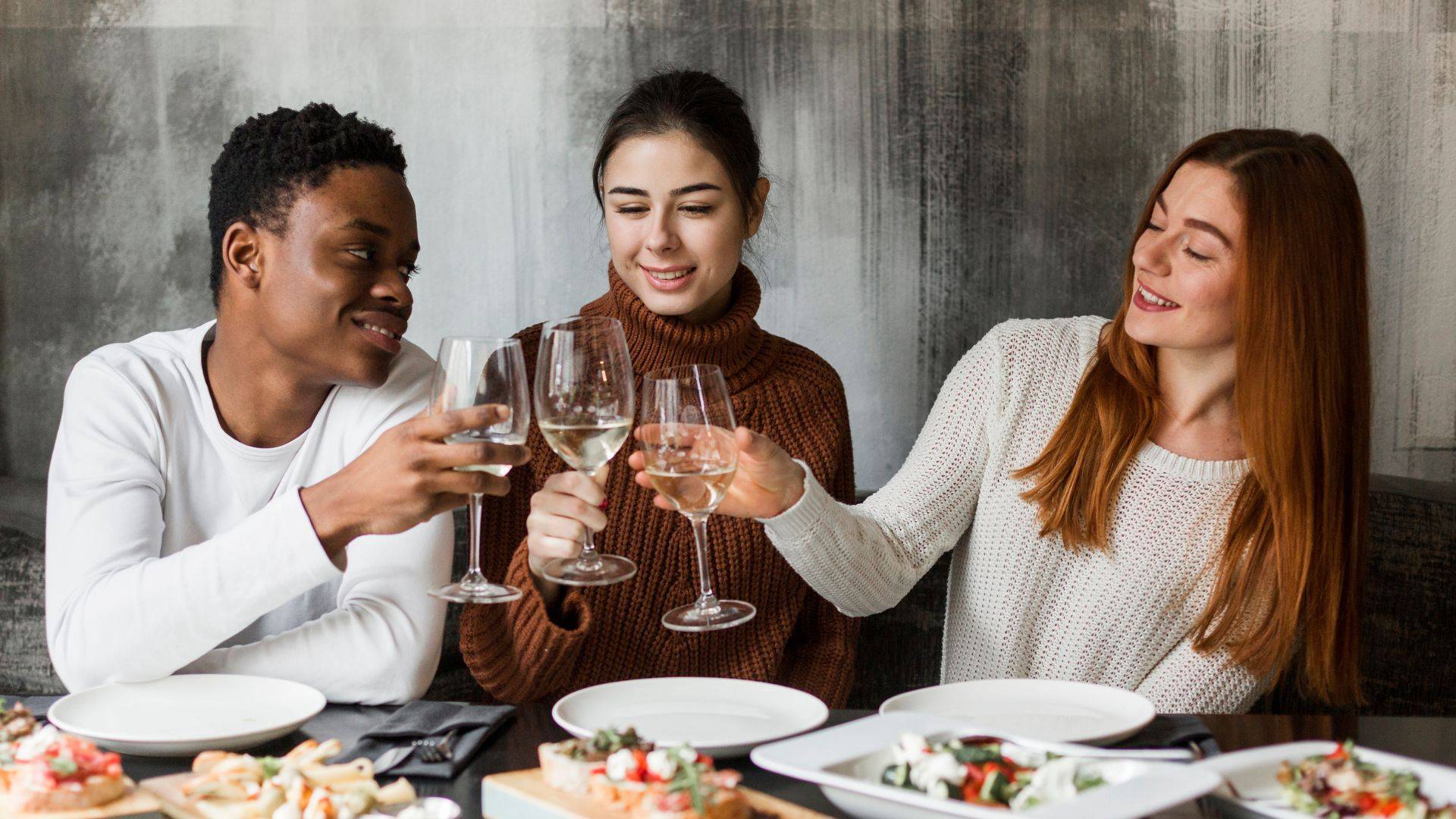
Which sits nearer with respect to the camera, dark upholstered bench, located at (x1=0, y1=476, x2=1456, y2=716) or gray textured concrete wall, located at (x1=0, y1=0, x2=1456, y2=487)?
dark upholstered bench, located at (x1=0, y1=476, x2=1456, y2=716)

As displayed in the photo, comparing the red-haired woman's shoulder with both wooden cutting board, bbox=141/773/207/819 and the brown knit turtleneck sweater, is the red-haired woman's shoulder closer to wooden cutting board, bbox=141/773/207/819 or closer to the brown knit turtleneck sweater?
the brown knit turtleneck sweater

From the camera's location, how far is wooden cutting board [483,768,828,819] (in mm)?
1016

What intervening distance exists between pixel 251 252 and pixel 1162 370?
1387 millimetres

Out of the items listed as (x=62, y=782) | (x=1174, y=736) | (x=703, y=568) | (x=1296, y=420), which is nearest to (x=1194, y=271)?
(x=1296, y=420)

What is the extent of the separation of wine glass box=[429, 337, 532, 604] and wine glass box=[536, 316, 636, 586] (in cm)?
4

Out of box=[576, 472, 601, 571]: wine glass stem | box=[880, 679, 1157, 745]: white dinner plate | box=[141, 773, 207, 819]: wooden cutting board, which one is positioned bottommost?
box=[880, 679, 1157, 745]: white dinner plate

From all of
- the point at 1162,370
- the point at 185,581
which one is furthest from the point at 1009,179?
the point at 185,581

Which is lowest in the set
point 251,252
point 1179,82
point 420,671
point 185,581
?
point 420,671

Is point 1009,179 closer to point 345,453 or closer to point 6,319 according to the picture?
point 345,453

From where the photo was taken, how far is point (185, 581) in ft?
5.01

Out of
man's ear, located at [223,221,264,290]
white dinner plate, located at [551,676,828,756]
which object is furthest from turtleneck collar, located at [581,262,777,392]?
white dinner plate, located at [551,676,828,756]

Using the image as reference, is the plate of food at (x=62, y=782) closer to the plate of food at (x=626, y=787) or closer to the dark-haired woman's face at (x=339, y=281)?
the plate of food at (x=626, y=787)

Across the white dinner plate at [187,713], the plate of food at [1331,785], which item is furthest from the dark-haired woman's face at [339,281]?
the plate of food at [1331,785]

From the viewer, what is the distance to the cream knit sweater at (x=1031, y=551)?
6.30 ft
